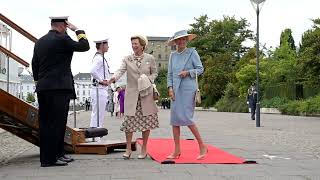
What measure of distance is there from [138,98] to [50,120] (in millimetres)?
1498

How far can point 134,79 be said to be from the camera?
29.8 feet

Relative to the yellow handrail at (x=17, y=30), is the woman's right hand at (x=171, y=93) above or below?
below

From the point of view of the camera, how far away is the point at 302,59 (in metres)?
31.3

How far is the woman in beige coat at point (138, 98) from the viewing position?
9.00 meters

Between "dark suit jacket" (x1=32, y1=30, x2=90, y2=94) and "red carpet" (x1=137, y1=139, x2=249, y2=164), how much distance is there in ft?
6.07

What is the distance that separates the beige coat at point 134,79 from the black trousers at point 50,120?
1.18 m

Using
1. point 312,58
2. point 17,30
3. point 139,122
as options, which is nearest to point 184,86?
point 139,122

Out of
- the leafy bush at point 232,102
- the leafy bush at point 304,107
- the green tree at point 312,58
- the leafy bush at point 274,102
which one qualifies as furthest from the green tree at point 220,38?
the green tree at point 312,58

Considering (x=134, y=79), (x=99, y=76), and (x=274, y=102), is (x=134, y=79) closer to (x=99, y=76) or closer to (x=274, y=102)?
(x=99, y=76)

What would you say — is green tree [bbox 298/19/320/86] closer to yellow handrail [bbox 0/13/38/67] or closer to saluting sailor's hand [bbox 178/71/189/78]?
saluting sailor's hand [bbox 178/71/189/78]

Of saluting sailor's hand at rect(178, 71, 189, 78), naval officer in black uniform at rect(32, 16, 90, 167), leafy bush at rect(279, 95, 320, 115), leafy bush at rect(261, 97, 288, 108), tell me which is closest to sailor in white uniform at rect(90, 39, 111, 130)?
saluting sailor's hand at rect(178, 71, 189, 78)

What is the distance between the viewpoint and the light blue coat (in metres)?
8.82

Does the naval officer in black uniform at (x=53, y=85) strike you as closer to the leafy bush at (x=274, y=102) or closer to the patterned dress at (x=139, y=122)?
the patterned dress at (x=139, y=122)

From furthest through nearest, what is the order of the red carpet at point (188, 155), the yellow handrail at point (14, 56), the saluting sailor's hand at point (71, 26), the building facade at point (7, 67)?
1. the building facade at point (7, 67)
2. the yellow handrail at point (14, 56)
3. the red carpet at point (188, 155)
4. the saluting sailor's hand at point (71, 26)
